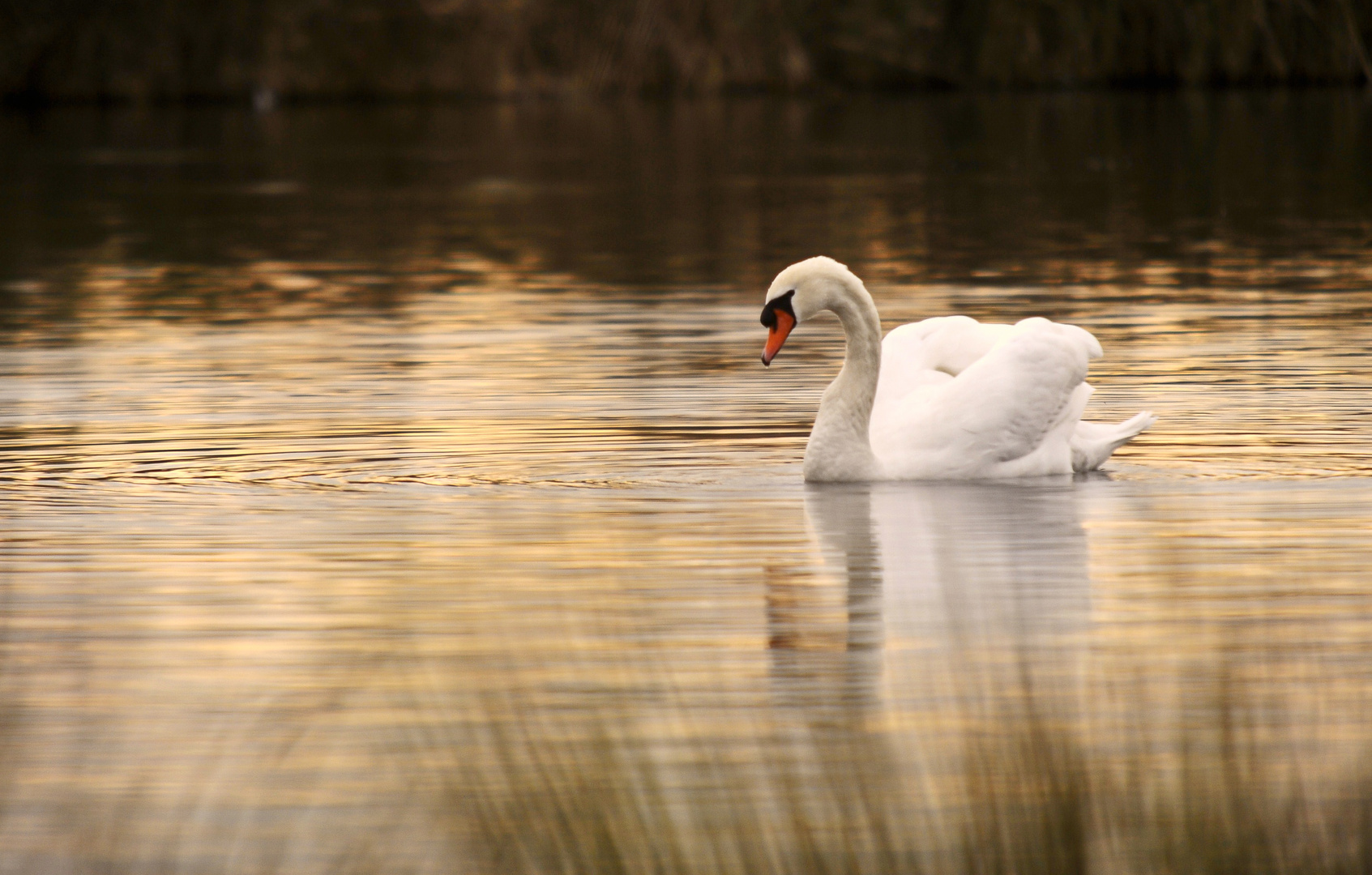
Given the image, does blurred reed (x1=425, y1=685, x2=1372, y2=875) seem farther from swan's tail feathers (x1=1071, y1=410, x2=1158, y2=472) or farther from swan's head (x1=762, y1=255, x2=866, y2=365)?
swan's tail feathers (x1=1071, y1=410, x2=1158, y2=472)

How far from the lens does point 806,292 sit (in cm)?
1103

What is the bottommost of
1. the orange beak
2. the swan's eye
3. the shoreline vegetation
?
the shoreline vegetation

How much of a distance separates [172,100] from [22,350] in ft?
154

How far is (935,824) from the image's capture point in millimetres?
5562

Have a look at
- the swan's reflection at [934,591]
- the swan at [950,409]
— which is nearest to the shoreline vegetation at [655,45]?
the swan at [950,409]

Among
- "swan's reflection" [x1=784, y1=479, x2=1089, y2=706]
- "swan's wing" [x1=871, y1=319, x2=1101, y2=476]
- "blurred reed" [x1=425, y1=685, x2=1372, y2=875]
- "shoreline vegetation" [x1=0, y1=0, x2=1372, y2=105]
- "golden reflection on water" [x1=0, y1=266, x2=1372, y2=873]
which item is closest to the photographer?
"blurred reed" [x1=425, y1=685, x2=1372, y2=875]

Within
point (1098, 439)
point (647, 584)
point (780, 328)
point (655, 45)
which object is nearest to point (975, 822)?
point (647, 584)

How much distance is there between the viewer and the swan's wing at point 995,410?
35.2 feet

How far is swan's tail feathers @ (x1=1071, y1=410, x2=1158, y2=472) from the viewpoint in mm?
11250

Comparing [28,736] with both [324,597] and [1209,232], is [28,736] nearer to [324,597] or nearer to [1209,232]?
[324,597]

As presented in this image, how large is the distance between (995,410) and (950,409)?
0.21 m

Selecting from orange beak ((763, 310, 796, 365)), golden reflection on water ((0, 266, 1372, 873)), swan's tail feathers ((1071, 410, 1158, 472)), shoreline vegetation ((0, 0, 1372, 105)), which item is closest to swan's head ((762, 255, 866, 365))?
orange beak ((763, 310, 796, 365))

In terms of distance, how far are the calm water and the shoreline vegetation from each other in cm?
3002

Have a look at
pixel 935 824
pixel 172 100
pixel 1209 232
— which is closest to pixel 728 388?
pixel 935 824
